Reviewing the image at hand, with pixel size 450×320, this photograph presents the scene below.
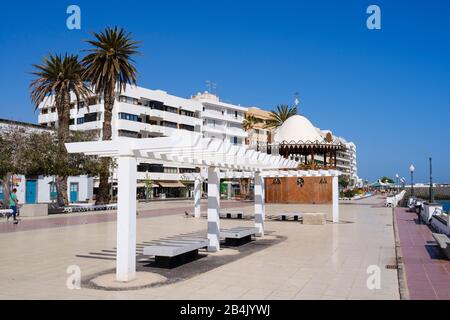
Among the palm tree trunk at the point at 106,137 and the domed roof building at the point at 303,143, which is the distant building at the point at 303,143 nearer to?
the domed roof building at the point at 303,143

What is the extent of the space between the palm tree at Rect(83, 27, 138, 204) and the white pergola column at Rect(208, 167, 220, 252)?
21727mm

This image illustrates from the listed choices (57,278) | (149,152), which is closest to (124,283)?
(57,278)

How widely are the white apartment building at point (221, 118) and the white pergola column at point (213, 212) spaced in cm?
6630

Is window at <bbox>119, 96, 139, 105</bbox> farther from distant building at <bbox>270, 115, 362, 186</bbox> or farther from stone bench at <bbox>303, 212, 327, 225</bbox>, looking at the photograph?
stone bench at <bbox>303, 212, 327, 225</bbox>

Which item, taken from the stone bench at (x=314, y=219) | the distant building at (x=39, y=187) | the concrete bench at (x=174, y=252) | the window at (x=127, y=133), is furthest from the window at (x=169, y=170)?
the concrete bench at (x=174, y=252)

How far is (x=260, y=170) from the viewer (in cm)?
1570

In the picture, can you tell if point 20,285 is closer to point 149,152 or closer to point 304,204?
point 149,152

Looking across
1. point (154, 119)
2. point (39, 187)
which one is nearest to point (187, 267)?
point (39, 187)

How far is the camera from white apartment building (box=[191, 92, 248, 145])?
81188mm

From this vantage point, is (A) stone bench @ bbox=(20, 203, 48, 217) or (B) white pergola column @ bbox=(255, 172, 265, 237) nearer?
(B) white pergola column @ bbox=(255, 172, 265, 237)

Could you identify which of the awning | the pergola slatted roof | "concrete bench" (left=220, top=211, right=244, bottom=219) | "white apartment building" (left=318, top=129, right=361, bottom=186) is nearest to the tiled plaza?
the pergola slatted roof

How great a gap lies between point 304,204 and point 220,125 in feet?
151
